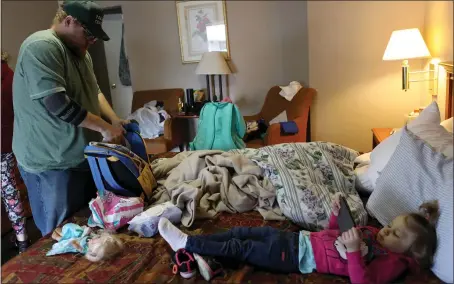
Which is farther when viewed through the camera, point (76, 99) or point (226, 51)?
point (226, 51)

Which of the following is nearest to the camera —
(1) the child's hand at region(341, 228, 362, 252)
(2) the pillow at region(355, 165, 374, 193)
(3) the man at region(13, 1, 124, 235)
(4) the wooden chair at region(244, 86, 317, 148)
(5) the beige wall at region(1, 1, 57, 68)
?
(1) the child's hand at region(341, 228, 362, 252)

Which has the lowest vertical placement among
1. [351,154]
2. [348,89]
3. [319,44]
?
[351,154]

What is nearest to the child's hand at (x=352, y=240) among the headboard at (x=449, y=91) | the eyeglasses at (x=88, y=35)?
the headboard at (x=449, y=91)

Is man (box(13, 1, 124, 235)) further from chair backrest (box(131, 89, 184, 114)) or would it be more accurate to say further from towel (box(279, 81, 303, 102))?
chair backrest (box(131, 89, 184, 114))

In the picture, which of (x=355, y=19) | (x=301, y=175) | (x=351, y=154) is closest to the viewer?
(x=301, y=175)

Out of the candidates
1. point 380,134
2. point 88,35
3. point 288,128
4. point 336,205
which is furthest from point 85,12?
point 380,134

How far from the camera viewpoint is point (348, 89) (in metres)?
2.79

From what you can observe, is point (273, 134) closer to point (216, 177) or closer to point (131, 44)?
point (216, 177)

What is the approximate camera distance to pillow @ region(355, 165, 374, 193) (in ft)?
5.28

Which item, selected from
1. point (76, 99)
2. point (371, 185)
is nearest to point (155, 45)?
point (76, 99)

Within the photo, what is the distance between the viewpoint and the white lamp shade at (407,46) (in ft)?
7.14

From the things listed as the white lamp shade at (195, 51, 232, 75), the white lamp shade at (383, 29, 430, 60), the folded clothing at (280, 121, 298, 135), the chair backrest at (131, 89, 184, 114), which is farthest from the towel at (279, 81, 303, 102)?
the chair backrest at (131, 89, 184, 114)

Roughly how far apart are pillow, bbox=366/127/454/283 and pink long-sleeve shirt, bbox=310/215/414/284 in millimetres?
108

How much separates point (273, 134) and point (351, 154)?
0.95m
